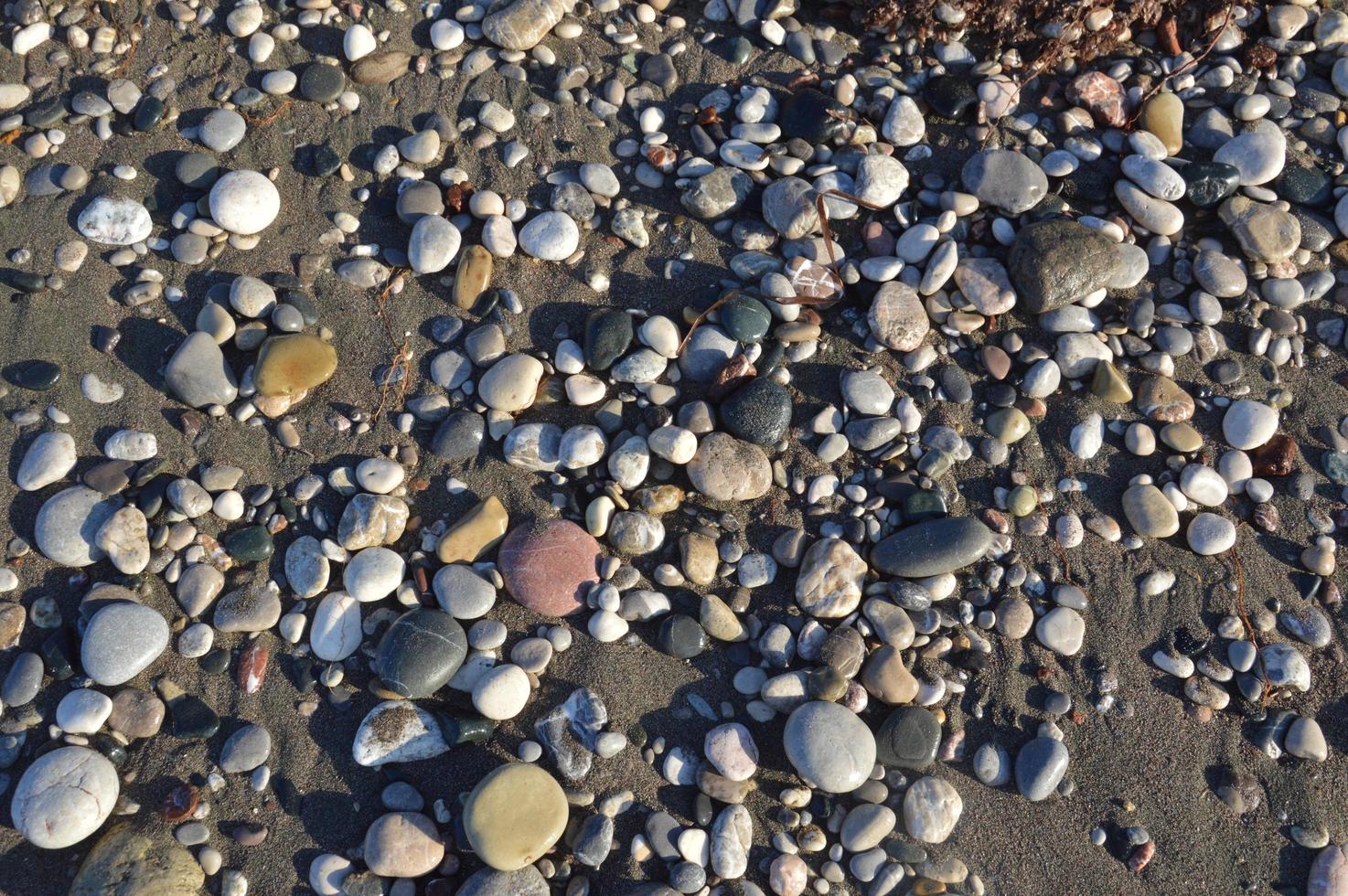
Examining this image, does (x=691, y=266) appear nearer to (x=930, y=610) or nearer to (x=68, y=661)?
(x=930, y=610)

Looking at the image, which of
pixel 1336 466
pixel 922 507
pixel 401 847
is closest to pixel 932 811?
pixel 922 507

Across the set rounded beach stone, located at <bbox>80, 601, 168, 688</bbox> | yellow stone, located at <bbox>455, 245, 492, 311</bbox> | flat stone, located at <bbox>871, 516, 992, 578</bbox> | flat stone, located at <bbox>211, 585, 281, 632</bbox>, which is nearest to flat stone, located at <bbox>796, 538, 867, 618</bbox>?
flat stone, located at <bbox>871, 516, 992, 578</bbox>

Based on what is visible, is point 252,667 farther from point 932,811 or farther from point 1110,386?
point 1110,386

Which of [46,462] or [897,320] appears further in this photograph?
[897,320]

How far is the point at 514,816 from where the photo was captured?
2.31m

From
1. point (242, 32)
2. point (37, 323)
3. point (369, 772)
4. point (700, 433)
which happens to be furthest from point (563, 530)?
point (242, 32)

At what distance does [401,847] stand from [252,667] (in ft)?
2.19

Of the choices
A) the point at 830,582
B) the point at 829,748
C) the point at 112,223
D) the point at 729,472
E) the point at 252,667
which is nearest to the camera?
the point at 829,748

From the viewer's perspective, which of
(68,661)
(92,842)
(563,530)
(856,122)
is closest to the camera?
(92,842)

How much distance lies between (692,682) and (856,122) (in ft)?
6.86

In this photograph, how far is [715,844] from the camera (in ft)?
7.76

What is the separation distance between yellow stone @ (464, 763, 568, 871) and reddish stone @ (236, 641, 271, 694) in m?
0.70

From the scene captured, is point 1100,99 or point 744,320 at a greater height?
point 1100,99

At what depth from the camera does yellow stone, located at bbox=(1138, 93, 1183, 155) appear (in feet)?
10.8
